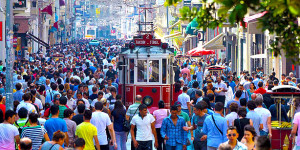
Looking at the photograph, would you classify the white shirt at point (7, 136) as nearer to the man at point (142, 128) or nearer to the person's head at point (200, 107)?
the man at point (142, 128)

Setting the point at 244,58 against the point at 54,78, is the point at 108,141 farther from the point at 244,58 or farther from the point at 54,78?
the point at 244,58

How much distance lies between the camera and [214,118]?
34.8 ft

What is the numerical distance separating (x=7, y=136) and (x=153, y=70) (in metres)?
8.50

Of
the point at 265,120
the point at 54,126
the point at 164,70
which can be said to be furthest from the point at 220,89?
the point at 54,126

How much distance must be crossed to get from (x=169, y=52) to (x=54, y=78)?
5381 millimetres

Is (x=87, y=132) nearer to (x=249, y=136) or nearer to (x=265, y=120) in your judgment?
(x=249, y=136)

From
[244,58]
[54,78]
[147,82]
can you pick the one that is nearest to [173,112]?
[147,82]

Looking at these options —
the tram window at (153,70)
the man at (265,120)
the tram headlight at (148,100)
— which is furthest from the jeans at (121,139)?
the tram window at (153,70)

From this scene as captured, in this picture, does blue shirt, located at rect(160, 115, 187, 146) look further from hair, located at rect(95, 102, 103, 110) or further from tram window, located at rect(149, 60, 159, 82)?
tram window, located at rect(149, 60, 159, 82)

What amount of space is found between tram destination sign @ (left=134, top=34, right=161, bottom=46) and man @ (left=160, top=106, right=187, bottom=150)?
6.64 metres

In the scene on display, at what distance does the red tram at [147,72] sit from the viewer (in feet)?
58.0

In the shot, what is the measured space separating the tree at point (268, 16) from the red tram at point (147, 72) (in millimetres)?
11549

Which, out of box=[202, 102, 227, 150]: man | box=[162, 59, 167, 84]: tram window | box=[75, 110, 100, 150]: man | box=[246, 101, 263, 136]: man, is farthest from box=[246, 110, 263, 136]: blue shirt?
box=[162, 59, 167, 84]: tram window

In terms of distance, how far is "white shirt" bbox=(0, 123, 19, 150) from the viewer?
979 centimetres
